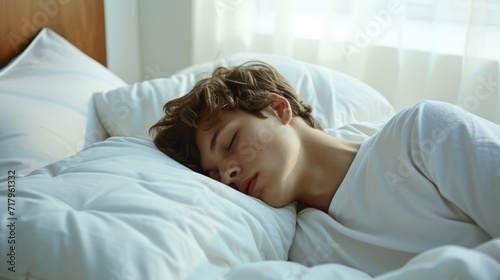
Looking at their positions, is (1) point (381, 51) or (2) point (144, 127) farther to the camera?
(1) point (381, 51)

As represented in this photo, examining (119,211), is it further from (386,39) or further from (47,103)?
(386,39)

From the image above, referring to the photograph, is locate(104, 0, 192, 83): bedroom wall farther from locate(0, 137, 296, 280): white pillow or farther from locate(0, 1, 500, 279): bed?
locate(0, 137, 296, 280): white pillow

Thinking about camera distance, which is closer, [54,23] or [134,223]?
[134,223]

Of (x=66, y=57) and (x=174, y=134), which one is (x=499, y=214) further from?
(x=66, y=57)

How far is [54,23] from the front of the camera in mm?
1750

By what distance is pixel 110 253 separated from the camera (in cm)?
86

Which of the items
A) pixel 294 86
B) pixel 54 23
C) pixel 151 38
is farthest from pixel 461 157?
pixel 151 38

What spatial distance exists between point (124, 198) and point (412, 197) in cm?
52

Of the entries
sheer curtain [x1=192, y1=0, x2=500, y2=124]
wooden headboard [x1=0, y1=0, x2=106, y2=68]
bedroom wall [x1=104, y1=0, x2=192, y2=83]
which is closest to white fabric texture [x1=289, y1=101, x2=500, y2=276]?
sheer curtain [x1=192, y1=0, x2=500, y2=124]

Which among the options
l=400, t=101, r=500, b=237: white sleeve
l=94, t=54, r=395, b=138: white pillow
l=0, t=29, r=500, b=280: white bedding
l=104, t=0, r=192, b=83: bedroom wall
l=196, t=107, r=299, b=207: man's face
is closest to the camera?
l=0, t=29, r=500, b=280: white bedding

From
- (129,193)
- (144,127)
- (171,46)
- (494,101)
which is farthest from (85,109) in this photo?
(494,101)

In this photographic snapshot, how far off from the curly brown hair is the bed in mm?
57

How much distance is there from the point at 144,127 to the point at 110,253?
0.70m

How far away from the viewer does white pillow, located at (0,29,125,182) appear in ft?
4.23
